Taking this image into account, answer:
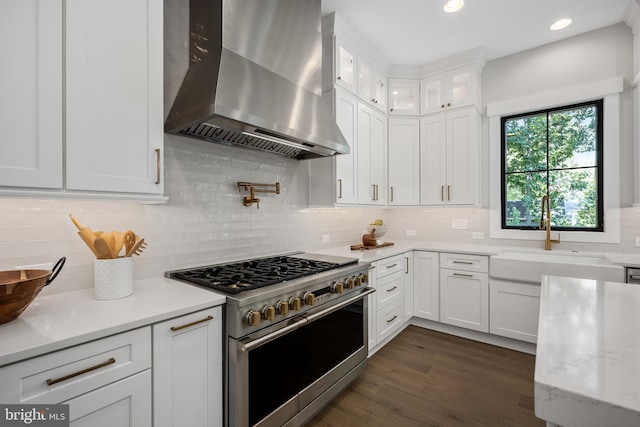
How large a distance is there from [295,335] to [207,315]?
545 millimetres

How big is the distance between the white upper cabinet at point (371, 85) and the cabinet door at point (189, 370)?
2.58 metres

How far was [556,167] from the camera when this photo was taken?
320 cm

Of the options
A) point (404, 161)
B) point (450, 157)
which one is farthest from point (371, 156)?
point (450, 157)

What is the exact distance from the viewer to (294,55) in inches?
85.2

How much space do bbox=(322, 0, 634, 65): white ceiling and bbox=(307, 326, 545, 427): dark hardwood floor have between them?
3.09 metres

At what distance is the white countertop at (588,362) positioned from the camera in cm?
56

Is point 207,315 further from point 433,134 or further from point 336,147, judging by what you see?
point 433,134

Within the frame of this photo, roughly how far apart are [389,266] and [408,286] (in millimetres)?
576

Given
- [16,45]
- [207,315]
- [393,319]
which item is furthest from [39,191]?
[393,319]

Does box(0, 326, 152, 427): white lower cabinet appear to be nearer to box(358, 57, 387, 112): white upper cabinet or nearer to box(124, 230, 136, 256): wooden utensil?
box(124, 230, 136, 256): wooden utensil

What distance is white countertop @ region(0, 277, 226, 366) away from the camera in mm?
946

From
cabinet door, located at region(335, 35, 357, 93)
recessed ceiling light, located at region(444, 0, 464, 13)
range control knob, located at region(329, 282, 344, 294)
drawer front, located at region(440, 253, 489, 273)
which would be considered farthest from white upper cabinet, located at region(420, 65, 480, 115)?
range control knob, located at region(329, 282, 344, 294)

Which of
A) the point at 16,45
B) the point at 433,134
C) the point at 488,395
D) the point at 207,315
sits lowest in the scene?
the point at 488,395

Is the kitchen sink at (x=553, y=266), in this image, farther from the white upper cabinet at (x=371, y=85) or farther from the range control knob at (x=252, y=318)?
the range control knob at (x=252, y=318)
